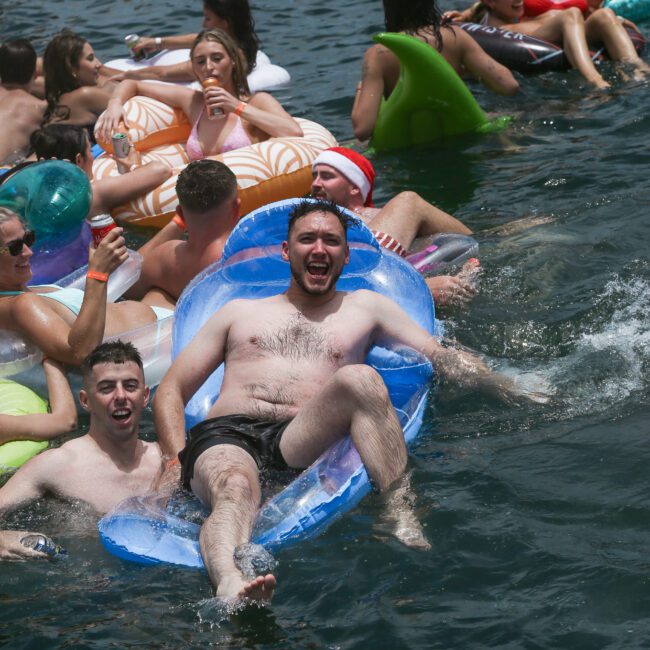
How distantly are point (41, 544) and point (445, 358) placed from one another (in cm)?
189

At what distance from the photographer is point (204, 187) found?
626cm

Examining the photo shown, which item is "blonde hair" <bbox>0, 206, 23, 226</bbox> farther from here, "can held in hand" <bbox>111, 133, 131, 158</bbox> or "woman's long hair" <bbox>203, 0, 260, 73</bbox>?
"woman's long hair" <bbox>203, 0, 260, 73</bbox>

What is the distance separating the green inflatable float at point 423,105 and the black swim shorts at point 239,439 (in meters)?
3.87

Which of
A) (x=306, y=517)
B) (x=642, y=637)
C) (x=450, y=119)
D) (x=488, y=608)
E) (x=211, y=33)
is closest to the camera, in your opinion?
(x=642, y=637)

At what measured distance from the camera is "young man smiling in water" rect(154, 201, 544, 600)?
14.8 feet

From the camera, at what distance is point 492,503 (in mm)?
4543

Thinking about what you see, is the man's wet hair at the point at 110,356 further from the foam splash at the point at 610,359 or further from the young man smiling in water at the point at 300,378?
the foam splash at the point at 610,359

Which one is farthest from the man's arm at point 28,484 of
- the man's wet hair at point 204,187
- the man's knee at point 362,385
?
the man's wet hair at point 204,187

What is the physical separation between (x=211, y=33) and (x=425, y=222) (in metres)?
2.29

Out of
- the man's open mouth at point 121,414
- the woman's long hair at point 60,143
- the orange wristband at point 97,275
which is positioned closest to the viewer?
the man's open mouth at point 121,414

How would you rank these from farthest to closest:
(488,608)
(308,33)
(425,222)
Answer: (308,33) < (425,222) < (488,608)

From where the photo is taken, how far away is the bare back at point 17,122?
8.84 m

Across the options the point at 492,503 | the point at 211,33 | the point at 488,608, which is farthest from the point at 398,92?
the point at 488,608

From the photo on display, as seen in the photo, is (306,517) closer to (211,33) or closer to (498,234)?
(498,234)
